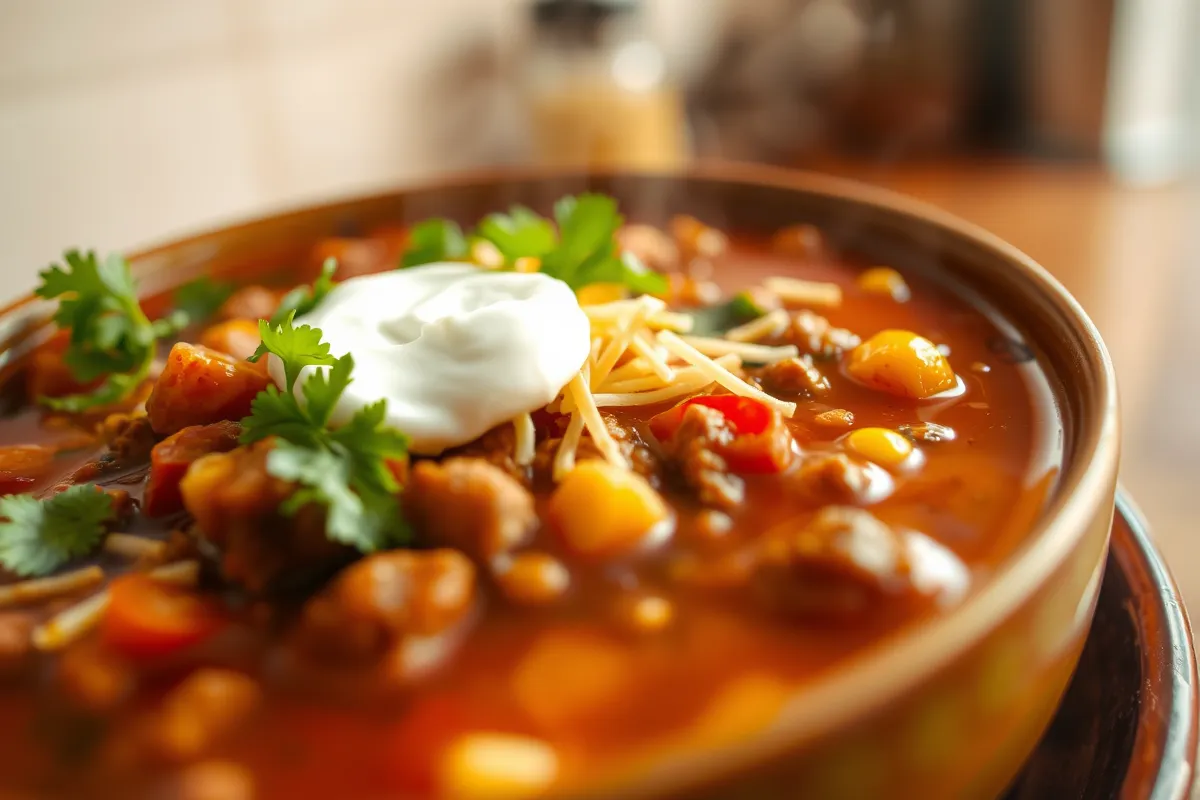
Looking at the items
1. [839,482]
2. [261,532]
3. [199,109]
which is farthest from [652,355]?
[199,109]

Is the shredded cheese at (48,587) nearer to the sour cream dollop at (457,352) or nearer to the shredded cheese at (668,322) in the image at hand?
the sour cream dollop at (457,352)

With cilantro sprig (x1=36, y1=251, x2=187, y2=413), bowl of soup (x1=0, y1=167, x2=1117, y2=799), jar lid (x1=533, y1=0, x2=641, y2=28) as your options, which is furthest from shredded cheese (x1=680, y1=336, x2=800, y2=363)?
jar lid (x1=533, y1=0, x2=641, y2=28)

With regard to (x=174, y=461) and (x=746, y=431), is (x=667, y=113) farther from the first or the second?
(x=174, y=461)

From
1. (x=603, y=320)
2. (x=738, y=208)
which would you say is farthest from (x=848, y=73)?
(x=603, y=320)

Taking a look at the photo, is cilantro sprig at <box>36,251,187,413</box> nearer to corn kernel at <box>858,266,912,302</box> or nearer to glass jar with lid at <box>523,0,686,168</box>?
corn kernel at <box>858,266,912,302</box>

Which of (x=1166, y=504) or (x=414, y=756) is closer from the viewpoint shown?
(x=414, y=756)

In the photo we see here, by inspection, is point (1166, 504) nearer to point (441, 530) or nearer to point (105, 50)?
point (441, 530)
